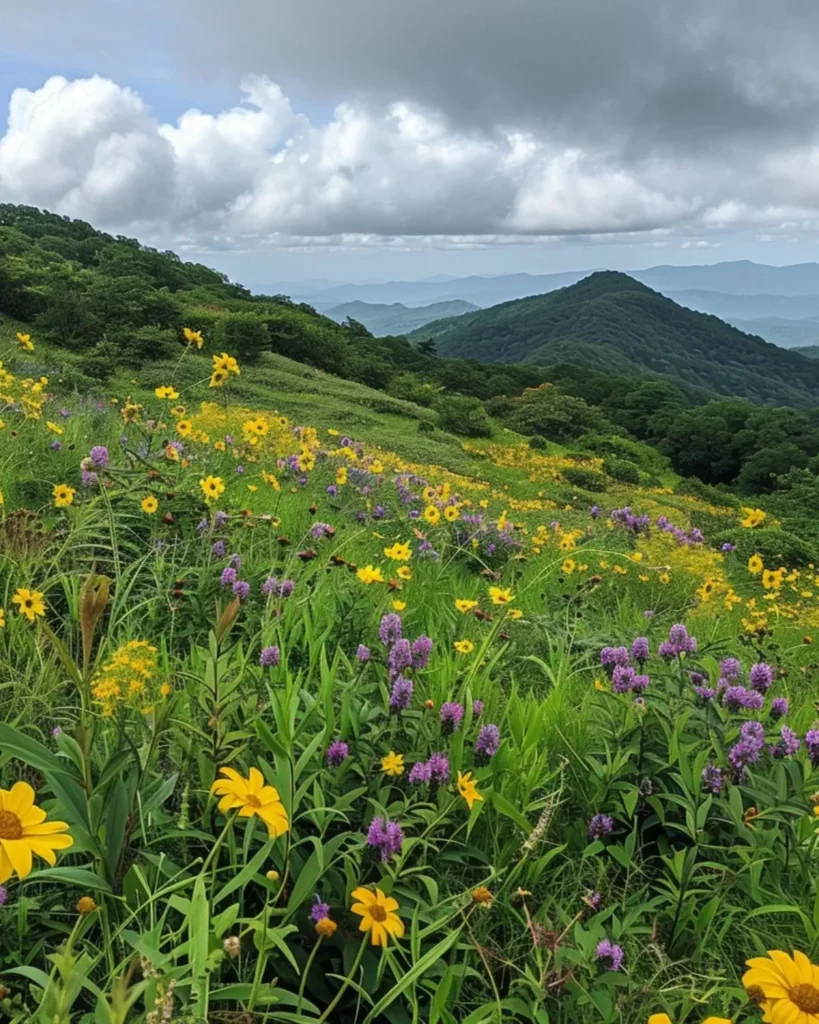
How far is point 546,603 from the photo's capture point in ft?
11.4

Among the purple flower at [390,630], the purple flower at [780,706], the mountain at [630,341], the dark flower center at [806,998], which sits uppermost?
the mountain at [630,341]

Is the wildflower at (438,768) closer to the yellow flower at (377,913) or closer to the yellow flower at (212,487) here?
the yellow flower at (377,913)

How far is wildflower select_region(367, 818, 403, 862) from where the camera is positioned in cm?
131

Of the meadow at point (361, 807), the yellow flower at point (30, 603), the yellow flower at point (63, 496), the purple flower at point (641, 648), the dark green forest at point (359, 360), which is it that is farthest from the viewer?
the dark green forest at point (359, 360)

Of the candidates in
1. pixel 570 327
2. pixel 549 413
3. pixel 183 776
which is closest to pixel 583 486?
pixel 549 413

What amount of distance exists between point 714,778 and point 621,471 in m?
19.5

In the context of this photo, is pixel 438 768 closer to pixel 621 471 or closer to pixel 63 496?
pixel 63 496

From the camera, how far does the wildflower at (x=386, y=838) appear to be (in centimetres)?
131

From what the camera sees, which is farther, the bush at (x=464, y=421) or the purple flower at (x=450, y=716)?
the bush at (x=464, y=421)

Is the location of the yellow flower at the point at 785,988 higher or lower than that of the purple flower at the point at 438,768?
higher

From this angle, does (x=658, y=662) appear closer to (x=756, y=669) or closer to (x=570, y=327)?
(x=756, y=669)

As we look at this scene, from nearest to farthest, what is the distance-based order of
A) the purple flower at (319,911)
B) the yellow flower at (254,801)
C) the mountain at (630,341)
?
the yellow flower at (254,801) < the purple flower at (319,911) < the mountain at (630,341)

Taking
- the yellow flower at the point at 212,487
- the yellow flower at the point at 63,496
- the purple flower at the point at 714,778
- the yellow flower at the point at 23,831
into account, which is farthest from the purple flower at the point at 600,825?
the yellow flower at the point at 63,496

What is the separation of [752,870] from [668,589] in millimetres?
3253
